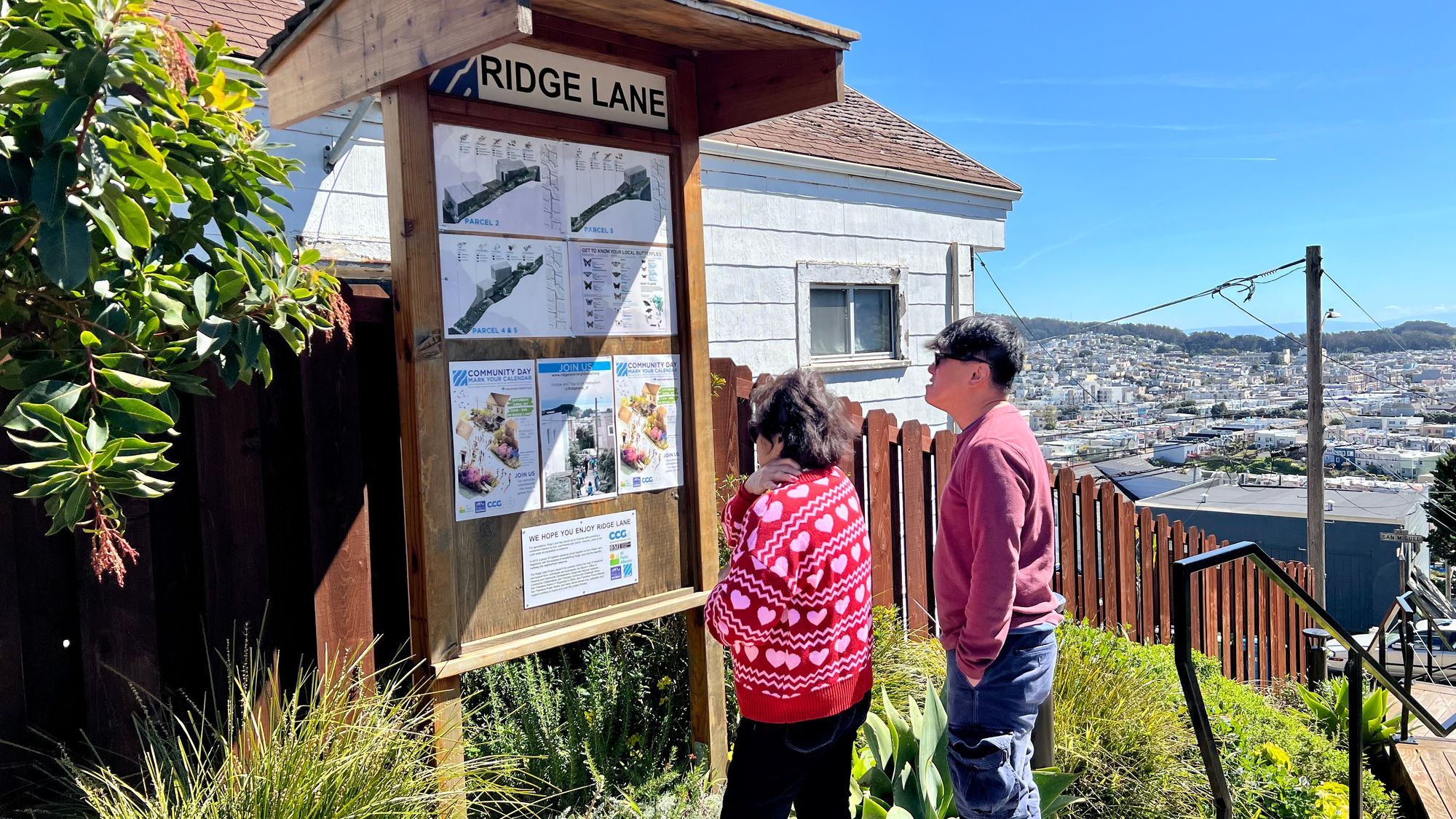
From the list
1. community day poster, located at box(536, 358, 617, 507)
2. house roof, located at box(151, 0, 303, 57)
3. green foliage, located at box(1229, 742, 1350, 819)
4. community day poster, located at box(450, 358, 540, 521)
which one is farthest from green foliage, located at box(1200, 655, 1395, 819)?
house roof, located at box(151, 0, 303, 57)

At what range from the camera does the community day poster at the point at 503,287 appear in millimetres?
2891

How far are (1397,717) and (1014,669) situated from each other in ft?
13.9

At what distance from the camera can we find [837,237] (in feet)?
27.7

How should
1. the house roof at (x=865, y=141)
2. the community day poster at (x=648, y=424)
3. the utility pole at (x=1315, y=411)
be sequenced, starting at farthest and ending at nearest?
1. the utility pole at (x=1315, y=411)
2. the house roof at (x=865, y=141)
3. the community day poster at (x=648, y=424)

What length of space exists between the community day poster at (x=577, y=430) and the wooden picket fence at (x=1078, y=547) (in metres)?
0.65

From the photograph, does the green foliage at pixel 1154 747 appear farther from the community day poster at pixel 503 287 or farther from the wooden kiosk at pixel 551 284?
the community day poster at pixel 503 287

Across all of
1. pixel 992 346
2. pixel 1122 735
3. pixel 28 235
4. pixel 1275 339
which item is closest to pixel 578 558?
pixel 992 346

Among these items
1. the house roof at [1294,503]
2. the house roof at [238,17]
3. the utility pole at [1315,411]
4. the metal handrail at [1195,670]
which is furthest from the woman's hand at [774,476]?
the house roof at [1294,503]

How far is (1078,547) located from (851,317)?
128 inches

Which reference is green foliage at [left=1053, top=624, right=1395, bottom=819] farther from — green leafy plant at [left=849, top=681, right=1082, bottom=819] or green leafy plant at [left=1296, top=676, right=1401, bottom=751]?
green leafy plant at [left=1296, top=676, right=1401, bottom=751]

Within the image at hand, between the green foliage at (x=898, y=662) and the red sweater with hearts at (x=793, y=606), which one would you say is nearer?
the red sweater with hearts at (x=793, y=606)

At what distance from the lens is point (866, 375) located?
8.71m

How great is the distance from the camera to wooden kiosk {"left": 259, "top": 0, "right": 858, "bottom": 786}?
9.25 ft

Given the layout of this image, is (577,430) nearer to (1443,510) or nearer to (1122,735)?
(1122,735)
